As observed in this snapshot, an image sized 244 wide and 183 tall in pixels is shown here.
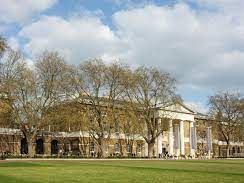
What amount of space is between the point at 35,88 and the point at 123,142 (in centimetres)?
3505

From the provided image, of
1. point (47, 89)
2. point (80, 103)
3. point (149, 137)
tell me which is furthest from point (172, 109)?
point (47, 89)

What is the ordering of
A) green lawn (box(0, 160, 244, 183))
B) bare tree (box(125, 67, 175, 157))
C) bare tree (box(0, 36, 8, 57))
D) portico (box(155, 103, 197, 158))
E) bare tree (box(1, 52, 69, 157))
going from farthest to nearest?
portico (box(155, 103, 197, 158)) < bare tree (box(125, 67, 175, 157)) < bare tree (box(1, 52, 69, 157)) < bare tree (box(0, 36, 8, 57)) < green lawn (box(0, 160, 244, 183))

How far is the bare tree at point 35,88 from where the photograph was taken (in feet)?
231

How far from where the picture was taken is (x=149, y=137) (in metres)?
91.9

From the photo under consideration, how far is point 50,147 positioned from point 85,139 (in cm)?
806

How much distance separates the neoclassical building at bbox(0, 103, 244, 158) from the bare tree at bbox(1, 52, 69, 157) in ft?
33.5

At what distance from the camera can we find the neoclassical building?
88.5 metres

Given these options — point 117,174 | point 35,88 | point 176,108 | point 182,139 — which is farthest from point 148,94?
point 117,174

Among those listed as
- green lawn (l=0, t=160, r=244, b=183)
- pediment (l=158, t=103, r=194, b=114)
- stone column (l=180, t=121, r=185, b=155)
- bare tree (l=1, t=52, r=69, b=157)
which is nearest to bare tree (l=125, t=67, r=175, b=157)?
pediment (l=158, t=103, r=194, b=114)

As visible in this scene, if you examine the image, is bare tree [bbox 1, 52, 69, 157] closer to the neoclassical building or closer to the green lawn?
the neoclassical building

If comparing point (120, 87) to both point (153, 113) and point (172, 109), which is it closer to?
point (153, 113)

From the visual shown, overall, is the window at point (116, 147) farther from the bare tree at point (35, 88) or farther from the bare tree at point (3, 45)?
the bare tree at point (3, 45)

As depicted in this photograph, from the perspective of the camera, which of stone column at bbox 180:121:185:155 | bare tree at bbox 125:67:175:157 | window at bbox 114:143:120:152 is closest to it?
bare tree at bbox 125:67:175:157

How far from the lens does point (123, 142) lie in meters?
102
